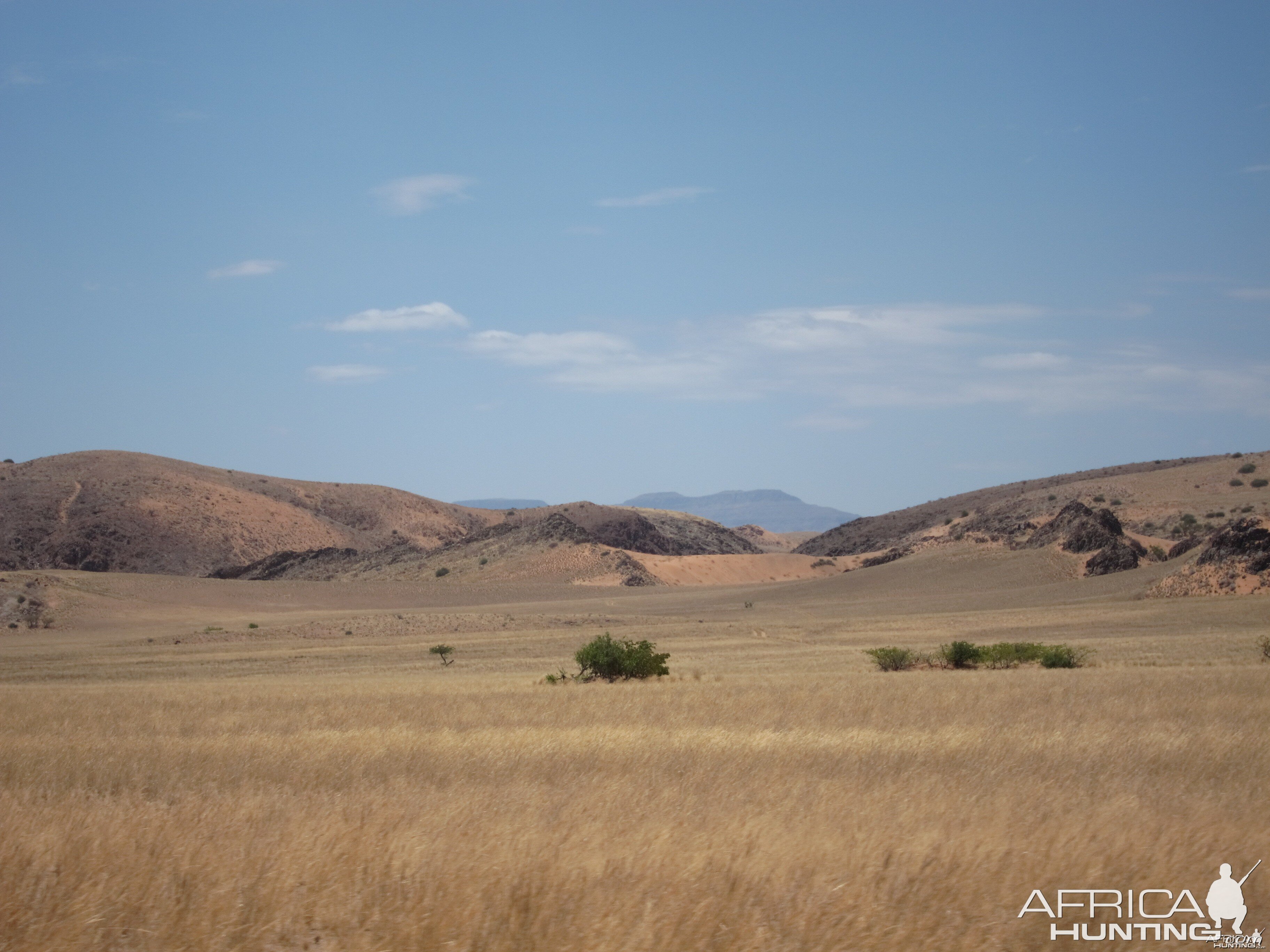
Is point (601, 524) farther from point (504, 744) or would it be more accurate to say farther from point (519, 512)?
point (504, 744)

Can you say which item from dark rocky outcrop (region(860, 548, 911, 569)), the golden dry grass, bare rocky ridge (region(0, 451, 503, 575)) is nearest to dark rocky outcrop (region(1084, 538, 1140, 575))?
dark rocky outcrop (region(860, 548, 911, 569))

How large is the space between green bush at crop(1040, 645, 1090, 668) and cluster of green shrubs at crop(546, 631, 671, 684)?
9.55 m

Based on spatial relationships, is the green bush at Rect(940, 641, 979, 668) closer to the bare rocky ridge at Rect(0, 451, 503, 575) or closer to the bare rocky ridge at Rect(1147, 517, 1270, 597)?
the bare rocky ridge at Rect(1147, 517, 1270, 597)

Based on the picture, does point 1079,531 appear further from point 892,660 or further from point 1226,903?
point 1226,903

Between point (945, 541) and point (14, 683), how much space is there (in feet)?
247

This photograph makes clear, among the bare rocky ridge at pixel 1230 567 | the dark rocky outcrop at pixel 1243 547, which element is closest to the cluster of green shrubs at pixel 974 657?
the bare rocky ridge at pixel 1230 567

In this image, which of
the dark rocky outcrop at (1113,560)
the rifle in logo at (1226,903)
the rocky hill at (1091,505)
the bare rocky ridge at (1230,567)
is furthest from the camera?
the rocky hill at (1091,505)

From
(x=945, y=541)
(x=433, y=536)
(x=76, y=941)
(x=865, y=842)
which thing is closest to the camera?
(x=76, y=941)

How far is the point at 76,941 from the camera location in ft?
17.5

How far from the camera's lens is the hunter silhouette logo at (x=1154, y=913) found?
5684 mm

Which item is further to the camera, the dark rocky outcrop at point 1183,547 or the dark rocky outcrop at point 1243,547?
the dark rocky outcrop at point 1183,547

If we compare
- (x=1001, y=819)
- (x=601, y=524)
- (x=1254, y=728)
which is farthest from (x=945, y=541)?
(x=1001, y=819)

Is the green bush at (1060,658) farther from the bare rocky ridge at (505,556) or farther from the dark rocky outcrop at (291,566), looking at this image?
the dark rocky outcrop at (291,566)

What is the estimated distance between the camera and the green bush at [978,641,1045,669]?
91.9 ft
